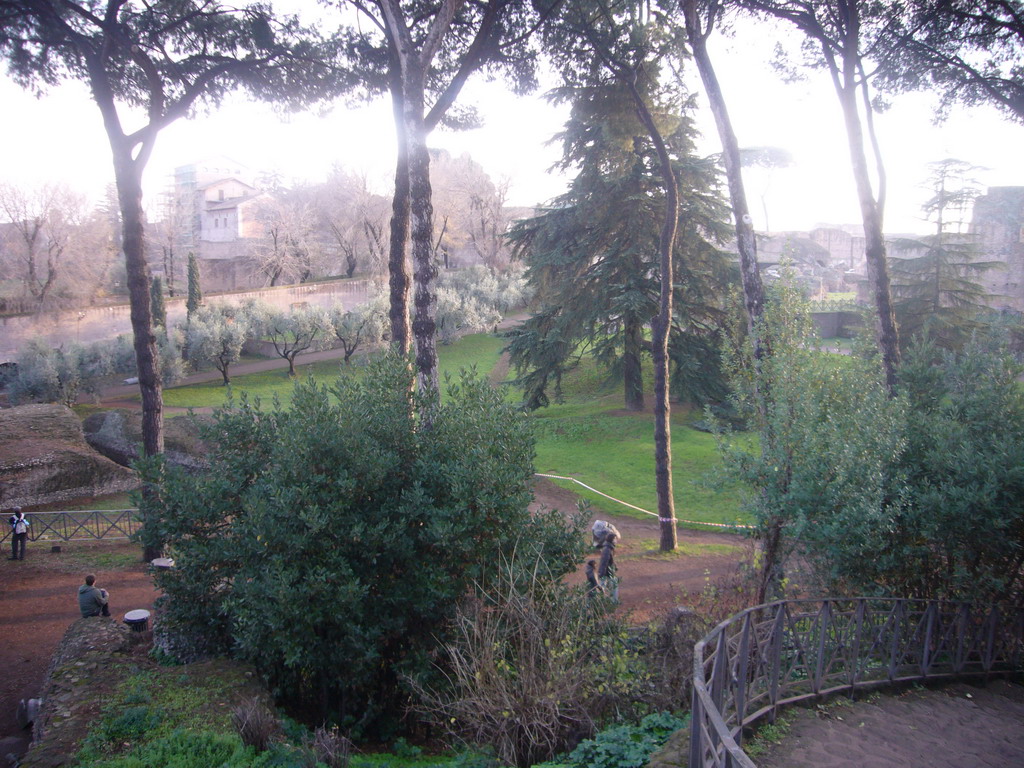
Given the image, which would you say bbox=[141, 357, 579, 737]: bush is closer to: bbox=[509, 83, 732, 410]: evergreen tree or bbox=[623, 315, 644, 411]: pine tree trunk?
bbox=[509, 83, 732, 410]: evergreen tree

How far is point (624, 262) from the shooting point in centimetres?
2156

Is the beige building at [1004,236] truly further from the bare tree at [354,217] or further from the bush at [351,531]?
the bush at [351,531]

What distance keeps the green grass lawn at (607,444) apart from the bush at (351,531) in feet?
11.2

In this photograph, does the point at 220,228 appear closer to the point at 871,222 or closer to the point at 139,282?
the point at 139,282

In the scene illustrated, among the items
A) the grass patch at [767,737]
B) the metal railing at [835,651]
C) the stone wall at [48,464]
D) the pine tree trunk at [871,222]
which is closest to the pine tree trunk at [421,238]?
the metal railing at [835,651]

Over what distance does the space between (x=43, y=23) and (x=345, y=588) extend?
1163 centimetres

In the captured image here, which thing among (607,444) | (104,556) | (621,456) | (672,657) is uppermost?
(672,657)

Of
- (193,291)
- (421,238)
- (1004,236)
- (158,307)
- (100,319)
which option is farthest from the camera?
(1004,236)

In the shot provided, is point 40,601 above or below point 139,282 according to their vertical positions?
below

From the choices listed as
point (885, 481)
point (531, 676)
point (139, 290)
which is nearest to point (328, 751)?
point (531, 676)

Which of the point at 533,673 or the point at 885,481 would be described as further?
the point at 885,481

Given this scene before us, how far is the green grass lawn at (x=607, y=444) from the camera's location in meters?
16.7

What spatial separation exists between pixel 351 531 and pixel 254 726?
1.86m

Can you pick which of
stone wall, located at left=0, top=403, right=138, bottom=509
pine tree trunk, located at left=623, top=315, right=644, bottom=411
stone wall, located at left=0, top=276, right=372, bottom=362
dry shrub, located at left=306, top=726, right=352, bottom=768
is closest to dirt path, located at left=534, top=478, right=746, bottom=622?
dry shrub, located at left=306, top=726, right=352, bottom=768
